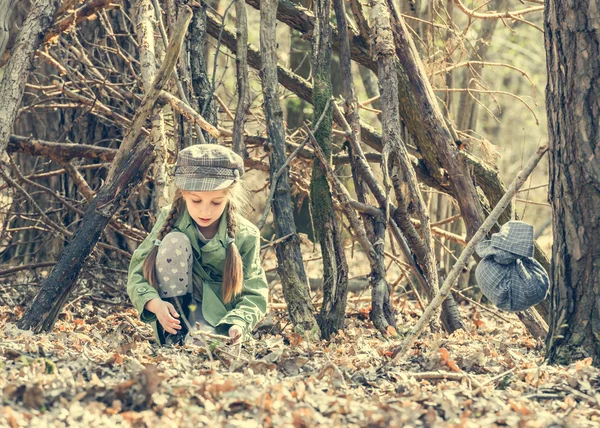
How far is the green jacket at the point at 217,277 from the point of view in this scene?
4.18 m

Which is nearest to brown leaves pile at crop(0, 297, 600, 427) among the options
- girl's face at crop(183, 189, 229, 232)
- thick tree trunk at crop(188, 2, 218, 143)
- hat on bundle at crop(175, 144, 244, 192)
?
girl's face at crop(183, 189, 229, 232)

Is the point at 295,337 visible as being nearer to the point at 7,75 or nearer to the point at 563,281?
the point at 563,281

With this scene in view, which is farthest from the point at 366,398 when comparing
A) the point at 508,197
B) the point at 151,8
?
the point at 151,8

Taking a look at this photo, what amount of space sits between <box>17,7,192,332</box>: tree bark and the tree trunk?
40.3 inches

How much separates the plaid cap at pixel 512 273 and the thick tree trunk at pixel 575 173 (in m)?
0.13

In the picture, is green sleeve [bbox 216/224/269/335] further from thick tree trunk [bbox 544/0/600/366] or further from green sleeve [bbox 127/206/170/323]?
thick tree trunk [bbox 544/0/600/366]

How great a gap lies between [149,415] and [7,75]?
2.43 meters

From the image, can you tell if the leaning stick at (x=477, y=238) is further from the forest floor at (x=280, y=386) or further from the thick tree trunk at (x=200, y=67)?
the thick tree trunk at (x=200, y=67)

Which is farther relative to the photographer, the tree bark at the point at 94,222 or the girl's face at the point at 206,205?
the tree bark at the point at 94,222

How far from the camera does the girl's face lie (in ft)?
13.6

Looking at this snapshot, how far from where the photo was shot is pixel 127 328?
5.12m

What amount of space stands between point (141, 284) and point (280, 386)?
1.43 metres

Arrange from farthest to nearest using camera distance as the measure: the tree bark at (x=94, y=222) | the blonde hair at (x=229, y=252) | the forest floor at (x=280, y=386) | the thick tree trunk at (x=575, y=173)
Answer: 1. the tree bark at (x=94, y=222)
2. the blonde hair at (x=229, y=252)
3. the thick tree trunk at (x=575, y=173)
4. the forest floor at (x=280, y=386)

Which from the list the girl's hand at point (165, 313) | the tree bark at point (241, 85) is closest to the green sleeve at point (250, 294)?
the girl's hand at point (165, 313)
